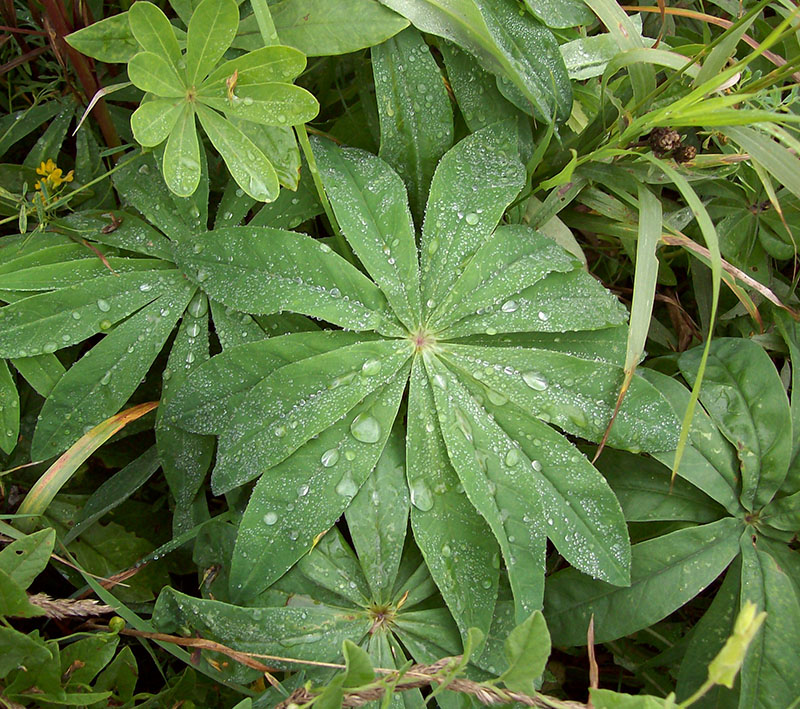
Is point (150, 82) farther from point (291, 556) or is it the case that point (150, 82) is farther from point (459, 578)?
point (459, 578)

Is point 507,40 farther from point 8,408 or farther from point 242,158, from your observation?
point 8,408

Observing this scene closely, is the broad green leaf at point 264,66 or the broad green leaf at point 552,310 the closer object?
the broad green leaf at point 264,66

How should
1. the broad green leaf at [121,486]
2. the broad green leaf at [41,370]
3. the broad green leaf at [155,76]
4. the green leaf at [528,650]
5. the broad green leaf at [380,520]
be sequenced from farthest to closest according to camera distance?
1. the broad green leaf at [121,486]
2. the broad green leaf at [41,370]
3. the broad green leaf at [380,520]
4. the broad green leaf at [155,76]
5. the green leaf at [528,650]

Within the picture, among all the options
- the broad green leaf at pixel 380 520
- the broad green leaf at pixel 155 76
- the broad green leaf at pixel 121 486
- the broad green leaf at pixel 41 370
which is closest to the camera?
the broad green leaf at pixel 155 76

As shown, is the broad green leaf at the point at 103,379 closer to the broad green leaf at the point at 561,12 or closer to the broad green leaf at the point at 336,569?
the broad green leaf at the point at 336,569

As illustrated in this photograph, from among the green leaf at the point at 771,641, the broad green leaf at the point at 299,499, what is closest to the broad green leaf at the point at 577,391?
the broad green leaf at the point at 299,499

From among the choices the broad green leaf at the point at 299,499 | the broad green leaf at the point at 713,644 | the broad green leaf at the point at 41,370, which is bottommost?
the broad green leaf at the point at 713,644

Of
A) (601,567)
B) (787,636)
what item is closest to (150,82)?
(601,567)

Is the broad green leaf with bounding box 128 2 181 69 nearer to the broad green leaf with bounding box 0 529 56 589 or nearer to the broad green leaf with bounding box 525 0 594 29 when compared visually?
the broad green leaf with bounding box 525 0 594 29

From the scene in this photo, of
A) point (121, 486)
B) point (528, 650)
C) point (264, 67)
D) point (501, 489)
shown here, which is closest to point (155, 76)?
point (264, 67)
